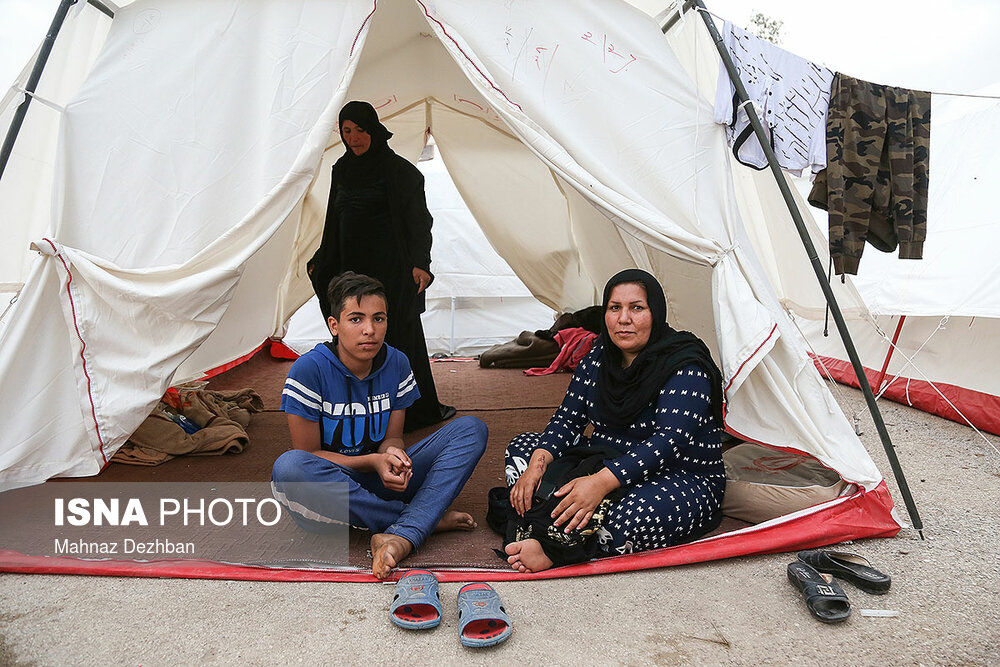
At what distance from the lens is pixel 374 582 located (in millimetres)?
1768

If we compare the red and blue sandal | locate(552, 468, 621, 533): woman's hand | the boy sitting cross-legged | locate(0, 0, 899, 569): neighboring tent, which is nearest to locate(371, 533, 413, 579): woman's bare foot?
the boy sitting cross-legged

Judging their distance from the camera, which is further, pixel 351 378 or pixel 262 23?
pixel 262 23

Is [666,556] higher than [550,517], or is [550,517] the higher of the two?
[550,517]

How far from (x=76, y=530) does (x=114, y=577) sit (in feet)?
1.33

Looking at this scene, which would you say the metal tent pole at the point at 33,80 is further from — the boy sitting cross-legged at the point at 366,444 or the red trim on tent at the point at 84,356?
the boy sitting cross-legged at the point at 366,444

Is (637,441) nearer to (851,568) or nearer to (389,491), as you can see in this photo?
(851,568)

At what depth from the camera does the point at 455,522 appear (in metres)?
2.06

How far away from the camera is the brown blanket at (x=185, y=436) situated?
2799mm

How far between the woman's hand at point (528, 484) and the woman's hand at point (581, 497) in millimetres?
115

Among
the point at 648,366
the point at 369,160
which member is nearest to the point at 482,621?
the point at 648,366

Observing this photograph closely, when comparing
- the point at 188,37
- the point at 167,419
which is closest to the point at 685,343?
the point at 188,37

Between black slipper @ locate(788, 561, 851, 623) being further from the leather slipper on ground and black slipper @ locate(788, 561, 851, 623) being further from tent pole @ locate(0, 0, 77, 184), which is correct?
tent pole @ locate(0, 0, 77, 184)

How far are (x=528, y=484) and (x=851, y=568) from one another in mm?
857

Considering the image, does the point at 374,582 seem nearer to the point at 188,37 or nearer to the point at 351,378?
the point at 351,378
